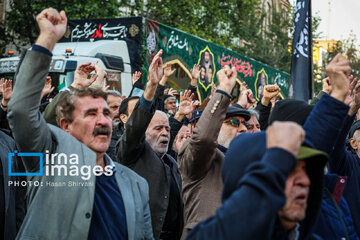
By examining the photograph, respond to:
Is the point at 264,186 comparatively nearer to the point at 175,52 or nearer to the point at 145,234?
the point at 145,234

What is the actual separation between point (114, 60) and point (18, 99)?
8.84m

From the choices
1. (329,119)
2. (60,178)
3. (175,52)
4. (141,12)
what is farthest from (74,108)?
(141,12)

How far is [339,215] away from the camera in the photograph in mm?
3189

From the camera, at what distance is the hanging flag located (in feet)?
28.1

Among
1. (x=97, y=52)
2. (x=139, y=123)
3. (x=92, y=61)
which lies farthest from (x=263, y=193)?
(x=97, y=52)

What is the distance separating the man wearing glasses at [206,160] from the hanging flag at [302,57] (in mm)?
4249

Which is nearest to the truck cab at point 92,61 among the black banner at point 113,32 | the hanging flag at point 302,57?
the black banner at point 113,32

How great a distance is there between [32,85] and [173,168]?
2370 millimetres

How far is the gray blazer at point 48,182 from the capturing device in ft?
10.2

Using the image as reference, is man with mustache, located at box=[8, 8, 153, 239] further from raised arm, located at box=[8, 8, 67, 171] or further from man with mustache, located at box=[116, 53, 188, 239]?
man with mustache, located at box=[116, 53, 188, 239]

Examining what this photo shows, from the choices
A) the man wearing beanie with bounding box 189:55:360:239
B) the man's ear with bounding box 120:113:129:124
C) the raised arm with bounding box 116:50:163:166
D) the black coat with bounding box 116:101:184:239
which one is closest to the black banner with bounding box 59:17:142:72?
the man's ear with bounding box 120:113:129:124

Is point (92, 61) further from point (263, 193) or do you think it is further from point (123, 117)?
point (263, 193)

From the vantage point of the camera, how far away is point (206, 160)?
421 centimetres

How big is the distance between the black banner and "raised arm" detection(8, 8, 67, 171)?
9.01m
